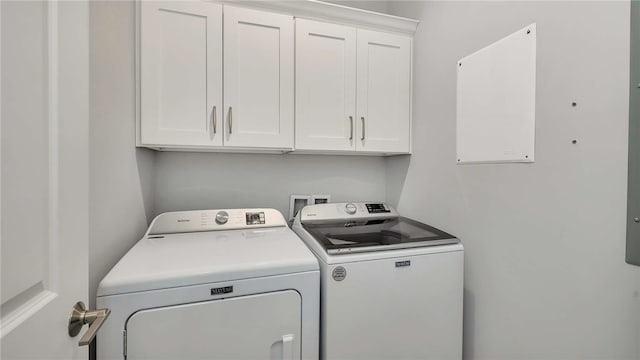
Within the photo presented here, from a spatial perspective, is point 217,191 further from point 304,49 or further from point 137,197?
point 304,49

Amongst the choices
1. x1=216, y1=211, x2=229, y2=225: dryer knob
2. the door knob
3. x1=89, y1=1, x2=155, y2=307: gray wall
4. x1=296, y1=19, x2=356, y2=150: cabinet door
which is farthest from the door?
x1=296, y1=19, x2=356, y2=150: cabinet door

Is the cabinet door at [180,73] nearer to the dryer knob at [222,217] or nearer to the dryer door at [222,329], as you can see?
the dryer knob at [222,217]

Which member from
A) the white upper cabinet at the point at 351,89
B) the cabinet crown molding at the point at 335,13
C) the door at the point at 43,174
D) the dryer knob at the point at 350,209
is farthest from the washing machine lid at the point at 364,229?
the cabinet crown molding at the point at 335,13

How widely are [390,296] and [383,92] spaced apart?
1.25 meters

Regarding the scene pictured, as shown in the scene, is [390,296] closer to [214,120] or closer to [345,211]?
[345,211]

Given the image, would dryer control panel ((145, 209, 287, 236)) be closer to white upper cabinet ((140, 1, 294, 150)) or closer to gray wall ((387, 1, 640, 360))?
white upper cabinet ((140, 1, 294, 150))

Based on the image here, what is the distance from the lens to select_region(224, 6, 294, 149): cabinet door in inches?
60.7

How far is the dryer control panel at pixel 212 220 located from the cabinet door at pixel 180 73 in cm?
42

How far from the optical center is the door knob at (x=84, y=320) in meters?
0.59

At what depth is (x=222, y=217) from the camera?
5.42ft

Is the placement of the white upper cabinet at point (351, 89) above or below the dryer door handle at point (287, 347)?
above

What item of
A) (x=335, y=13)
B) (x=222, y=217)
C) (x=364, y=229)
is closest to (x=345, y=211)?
(x=364, y=229)

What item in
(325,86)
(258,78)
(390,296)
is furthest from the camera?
(325,86)

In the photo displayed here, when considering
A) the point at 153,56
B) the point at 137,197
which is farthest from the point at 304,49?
the point at 137,197
